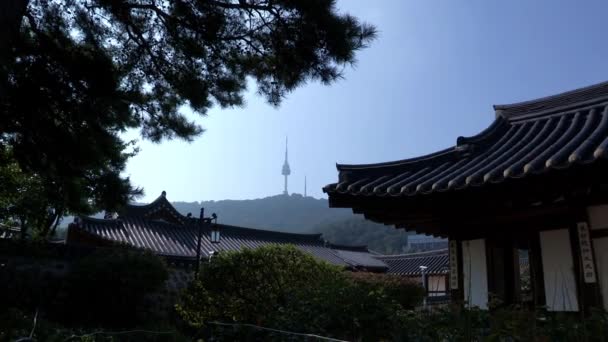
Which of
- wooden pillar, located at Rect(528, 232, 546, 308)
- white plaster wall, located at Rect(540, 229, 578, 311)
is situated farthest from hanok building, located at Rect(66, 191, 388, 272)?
white plaster wall, located at Rect(540, 229, 578, 311)

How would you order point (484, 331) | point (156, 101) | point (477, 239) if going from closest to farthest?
point (484, 331) → point (477, 239) → point (156, 101)

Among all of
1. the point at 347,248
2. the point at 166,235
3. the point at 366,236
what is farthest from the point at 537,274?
the point at 366,236

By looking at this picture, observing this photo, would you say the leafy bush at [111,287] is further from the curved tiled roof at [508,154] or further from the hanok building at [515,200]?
the curved tiled roof at [508,154]

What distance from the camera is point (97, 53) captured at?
561cm

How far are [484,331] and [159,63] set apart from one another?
456 cm

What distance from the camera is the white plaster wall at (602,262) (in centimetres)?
441

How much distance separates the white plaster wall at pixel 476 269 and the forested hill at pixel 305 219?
68.2 metres

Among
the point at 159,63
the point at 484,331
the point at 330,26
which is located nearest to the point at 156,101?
the point at 159,63

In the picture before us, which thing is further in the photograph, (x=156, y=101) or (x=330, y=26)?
(x=156, y=101)

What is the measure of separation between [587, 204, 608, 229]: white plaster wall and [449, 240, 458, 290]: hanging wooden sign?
4.75ft

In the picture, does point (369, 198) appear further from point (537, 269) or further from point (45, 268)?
point (45, 268)

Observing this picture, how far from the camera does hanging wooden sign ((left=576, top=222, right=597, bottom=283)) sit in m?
4.44

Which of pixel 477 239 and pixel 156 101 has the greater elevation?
pixel 156 101

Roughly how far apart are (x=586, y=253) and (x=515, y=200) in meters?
0.81
